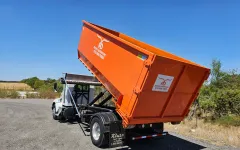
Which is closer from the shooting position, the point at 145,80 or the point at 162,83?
the point at 145,80

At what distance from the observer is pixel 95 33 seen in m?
8.91

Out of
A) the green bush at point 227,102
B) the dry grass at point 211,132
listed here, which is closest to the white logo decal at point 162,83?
the dry grass at point 211,132

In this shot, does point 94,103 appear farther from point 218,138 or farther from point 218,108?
point 218,108

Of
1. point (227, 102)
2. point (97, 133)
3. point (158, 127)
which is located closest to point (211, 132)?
point (227, 102)

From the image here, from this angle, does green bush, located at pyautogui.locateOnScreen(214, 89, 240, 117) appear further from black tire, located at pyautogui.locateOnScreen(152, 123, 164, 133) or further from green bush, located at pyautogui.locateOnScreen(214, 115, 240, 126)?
black tire, located at pyautogui.locateOnScreen(152, 123, 164, 133)

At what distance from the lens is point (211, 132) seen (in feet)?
34.6

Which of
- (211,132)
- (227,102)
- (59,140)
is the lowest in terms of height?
(211,132)

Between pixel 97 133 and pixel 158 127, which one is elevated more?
pixel 158 127

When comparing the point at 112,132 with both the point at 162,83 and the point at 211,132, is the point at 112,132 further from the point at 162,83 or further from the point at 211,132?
the point at 211,132

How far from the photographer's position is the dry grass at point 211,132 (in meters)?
9.16

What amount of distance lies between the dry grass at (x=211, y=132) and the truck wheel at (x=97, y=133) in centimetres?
452

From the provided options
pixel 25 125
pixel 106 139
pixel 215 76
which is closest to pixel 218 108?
pixel 106 139

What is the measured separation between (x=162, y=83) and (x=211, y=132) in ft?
17.9

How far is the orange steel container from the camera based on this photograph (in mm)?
6250
